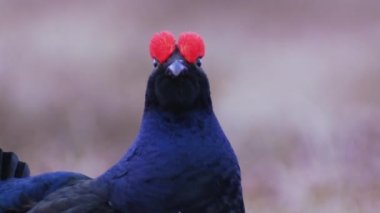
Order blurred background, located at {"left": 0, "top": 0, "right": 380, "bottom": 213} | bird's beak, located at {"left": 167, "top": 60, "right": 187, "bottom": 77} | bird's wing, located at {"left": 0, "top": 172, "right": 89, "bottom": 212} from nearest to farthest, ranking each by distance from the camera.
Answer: bird's beak, located at {"left": 167, "top": 60, "right": 187, "bottom": 77} → bird's wing, located at {"left": 0, "top": 172, "right": 89, "bottom": 212} → blurred background, located at {"left": 0, "top": 0, "right": 380, "bottom": 213}

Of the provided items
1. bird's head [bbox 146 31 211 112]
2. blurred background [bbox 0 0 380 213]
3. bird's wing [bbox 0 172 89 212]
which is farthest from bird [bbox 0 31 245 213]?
blurred background [bbox 0 0 380 213]

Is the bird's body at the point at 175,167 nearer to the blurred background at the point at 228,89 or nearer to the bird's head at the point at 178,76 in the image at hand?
the bird's head at the point at 178,76

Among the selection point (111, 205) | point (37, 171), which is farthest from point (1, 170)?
point (37, 171)

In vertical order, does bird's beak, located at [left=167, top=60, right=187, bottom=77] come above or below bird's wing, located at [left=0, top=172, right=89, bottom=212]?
above

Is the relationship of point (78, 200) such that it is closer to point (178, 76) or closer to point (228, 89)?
point (178, 76)

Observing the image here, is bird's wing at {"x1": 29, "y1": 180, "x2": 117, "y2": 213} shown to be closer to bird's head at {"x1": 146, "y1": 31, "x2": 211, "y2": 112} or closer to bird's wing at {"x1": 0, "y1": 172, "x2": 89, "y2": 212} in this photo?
bird's wing at {"x1": 0, "y1": 172, "x2": 89, "y2": 212}

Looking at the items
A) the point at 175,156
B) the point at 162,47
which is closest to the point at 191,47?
the point at 162,47

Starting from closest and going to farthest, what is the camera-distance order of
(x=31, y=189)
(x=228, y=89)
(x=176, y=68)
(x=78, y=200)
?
1. (x=176, y=68)
2. (x=78, y=200)
3. (x=31, y=189)
4. (x=228, y=89)

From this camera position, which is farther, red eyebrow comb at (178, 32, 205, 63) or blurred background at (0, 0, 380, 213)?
blurred background at (0, 0, 380, 213)
